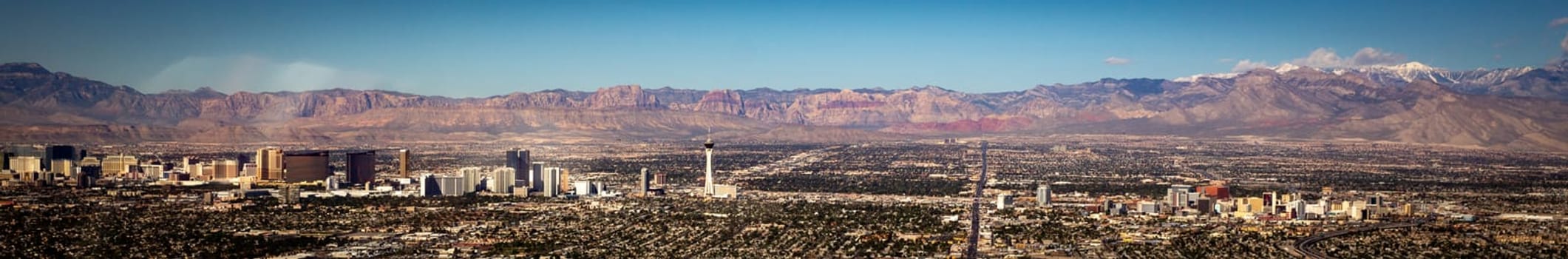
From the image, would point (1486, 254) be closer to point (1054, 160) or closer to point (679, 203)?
point (679, 203)

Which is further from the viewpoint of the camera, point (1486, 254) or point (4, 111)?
point (4, 111)

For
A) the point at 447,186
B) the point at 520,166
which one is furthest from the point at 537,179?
the point at 447,186

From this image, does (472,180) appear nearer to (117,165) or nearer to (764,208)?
(764,208)

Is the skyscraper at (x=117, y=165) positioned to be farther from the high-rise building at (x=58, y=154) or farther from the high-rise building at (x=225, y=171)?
the high-rise building at (x=225, y=171)

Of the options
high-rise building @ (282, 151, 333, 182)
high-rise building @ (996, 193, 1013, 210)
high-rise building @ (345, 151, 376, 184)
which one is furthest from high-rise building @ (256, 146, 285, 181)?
high-rise building @ (996, 193, 1013, 210)

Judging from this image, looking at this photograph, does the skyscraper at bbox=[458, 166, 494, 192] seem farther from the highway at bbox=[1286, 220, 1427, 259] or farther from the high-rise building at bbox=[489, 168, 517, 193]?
the highway at bbox=[1286, 220, 1427, 259]

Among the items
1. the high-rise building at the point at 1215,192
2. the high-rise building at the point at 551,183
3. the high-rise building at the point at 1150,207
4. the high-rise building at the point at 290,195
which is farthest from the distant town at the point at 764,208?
the high-rise building at the point at 1150,207

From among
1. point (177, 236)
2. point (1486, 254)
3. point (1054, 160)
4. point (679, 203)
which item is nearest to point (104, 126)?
point (1054, 160)
